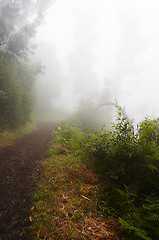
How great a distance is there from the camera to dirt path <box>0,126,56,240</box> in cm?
213

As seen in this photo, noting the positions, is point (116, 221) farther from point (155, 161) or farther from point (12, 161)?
point (12, 161)

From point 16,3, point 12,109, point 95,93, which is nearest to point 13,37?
point 16,3

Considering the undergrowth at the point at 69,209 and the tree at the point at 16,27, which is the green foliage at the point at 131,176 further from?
the tree at the point at 16,27

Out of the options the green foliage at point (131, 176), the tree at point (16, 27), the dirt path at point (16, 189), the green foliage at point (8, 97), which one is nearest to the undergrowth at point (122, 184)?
the green foliage at point (131, 176)

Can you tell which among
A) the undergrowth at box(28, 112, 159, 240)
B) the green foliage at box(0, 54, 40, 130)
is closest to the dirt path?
the undergrowth at box(28, 112, 159, 240)

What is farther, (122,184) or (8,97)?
(8,97)

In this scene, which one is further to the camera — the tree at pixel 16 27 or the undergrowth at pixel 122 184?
the tree at pixel 16 27

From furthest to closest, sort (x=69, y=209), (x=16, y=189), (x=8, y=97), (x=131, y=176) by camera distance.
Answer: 1. (x=8, y=97)
2. (x=16, y=189)
3. (x=131, y=176)
4. (x=69, y=209)

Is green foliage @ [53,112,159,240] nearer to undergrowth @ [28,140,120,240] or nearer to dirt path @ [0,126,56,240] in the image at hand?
undergrowth @ [28,140,120,240]

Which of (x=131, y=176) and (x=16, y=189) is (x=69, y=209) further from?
(x=16, y=189)

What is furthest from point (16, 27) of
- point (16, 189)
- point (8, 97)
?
point (16, 189)

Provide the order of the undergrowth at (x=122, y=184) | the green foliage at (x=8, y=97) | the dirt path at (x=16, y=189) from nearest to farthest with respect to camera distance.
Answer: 1. the undergrowth at (x=122, y=184)
2. the dirt path at (x=16, y=189)
3. the green foliage at (x=8, y=97)

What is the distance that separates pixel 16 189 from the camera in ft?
10.4

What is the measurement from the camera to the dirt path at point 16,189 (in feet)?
7.00
